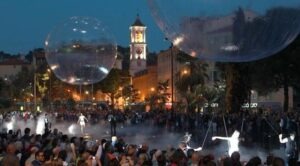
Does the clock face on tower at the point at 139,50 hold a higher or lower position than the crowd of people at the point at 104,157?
higher

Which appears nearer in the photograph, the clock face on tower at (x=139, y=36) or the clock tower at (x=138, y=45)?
the clock tower at (x=138, y=45)

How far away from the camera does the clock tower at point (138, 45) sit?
545ft

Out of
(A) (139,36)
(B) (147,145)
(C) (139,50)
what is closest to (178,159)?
(B) (147,145)

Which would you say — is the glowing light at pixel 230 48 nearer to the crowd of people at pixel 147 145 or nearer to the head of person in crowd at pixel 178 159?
the crowd of people at pixel 147 145

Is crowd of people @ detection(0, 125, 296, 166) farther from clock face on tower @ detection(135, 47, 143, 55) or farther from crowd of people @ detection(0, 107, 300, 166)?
clock face on tower @ detection(135, 47, 143, 55)

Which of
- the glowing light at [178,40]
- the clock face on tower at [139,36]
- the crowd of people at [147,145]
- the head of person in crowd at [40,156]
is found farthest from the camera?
the clock face on tower at [139,36]

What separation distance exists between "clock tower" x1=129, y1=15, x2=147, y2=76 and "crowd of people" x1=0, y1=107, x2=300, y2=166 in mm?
106913

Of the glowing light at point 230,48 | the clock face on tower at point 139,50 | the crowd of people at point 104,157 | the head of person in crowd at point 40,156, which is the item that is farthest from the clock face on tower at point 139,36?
the glowing light at point 230,48

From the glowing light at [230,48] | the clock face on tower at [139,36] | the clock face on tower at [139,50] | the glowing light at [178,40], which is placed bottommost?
the glowing light at [230,48]

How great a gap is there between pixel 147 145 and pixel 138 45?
151m

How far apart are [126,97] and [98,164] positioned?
11284 cm

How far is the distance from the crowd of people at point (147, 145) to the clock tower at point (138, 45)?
10691 centimetres

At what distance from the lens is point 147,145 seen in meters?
15.2

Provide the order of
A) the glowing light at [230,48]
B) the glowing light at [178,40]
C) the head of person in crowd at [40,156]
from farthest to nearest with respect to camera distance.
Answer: the head of person in crowd at [40,156], the glowing light at [178,40], the glowing light at [230,48]
